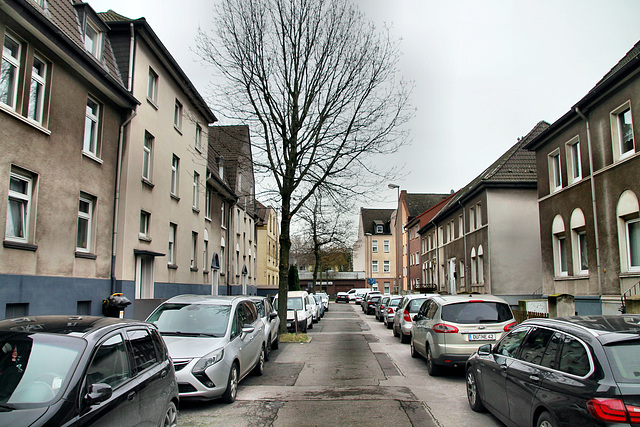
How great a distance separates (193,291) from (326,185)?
8775 mm

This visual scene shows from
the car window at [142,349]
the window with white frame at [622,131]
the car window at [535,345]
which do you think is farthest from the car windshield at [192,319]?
the window with white frame at [622,131]

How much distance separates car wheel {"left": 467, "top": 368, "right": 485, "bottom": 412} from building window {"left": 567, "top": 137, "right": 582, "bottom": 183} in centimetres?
1287

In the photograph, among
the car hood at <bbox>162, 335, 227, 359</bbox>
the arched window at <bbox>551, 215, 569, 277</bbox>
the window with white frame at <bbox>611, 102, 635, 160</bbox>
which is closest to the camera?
the car hood at <bbox>162, 335, 227, 359</bbox>

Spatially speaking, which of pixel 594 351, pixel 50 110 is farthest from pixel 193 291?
pixel 594 351

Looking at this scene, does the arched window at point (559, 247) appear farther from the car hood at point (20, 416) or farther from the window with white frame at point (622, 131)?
the car hood at point (20, 416)

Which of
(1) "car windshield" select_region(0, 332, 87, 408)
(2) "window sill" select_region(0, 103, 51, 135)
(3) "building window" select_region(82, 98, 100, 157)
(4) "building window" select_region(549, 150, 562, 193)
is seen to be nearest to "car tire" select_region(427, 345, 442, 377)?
(1) "car windshield" select_region(0, 332, 87, 408)

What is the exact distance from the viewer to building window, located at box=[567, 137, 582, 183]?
18.0m

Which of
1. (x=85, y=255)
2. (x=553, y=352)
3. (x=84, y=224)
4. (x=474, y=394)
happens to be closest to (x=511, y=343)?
(x=553, y=352)

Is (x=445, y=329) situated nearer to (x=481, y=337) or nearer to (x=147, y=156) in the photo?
(x=481, y=337)

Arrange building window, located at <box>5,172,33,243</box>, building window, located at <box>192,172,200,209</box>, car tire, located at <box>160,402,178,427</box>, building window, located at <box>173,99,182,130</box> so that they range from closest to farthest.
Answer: car tire, located at <box>160,402,178,427</box>, building window, located at <box>5,172,33,243</box>, building window, located at <box>173,99,182,130</box>, building window, located at <box>192,172,200,209</box>

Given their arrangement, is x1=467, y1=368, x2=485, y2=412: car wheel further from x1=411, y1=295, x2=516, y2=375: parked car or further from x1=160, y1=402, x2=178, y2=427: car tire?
x1=160, y1=402, x2=178, y2=427: car tire

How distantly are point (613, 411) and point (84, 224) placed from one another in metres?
13.2

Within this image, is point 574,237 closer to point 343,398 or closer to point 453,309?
point 453,309

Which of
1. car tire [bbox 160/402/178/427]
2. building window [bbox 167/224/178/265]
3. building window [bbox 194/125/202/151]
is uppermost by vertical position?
building window [bbox 194/125/202/151]
